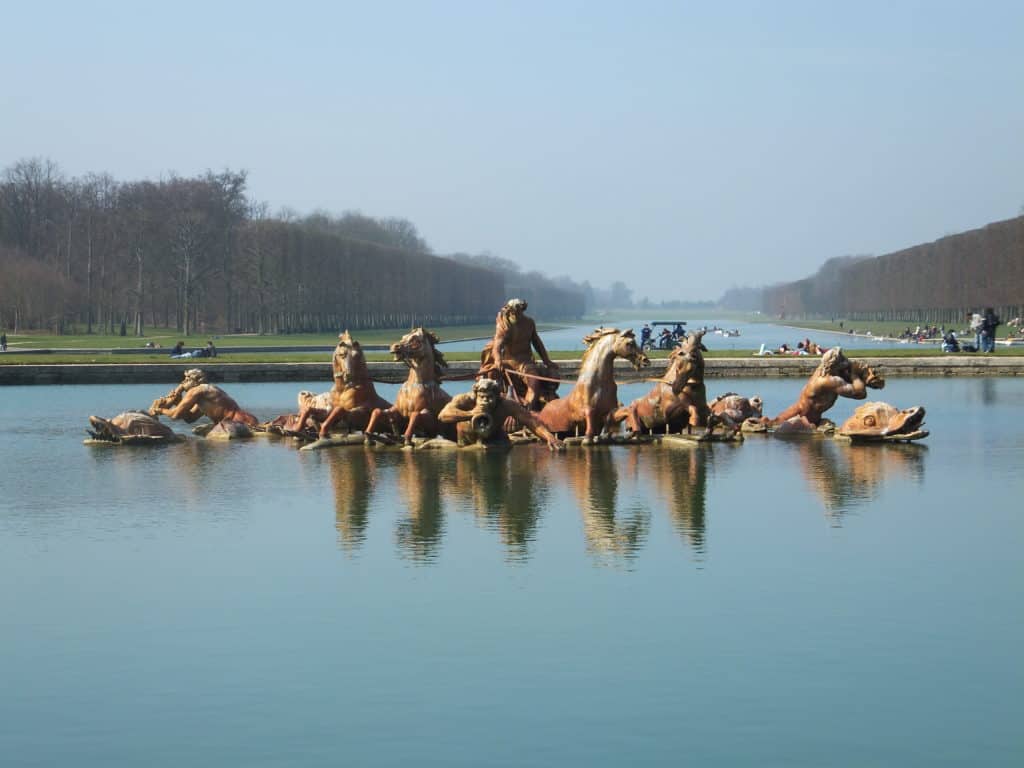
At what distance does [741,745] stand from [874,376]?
13657 mm

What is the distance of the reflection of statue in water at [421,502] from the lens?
449 inches

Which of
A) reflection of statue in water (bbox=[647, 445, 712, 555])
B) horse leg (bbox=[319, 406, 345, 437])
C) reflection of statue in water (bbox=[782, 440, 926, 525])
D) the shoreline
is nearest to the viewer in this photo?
reflection of statue in water (bbox=[647, 445, 712, 555])

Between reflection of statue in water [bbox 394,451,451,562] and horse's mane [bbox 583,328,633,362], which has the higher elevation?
Answer: horse's mane [bbox 583,328,633,362]

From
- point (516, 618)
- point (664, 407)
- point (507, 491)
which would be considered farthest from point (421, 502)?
point (664, 407)

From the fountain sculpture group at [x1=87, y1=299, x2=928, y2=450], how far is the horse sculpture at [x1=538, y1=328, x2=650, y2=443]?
2 cm

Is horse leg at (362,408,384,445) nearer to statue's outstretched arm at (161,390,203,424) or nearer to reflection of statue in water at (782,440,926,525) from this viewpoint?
statue's outstretched arm at (161,390,203,424)

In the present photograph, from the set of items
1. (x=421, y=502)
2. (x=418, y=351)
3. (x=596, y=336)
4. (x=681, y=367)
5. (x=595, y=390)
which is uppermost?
(x=596, y=336)

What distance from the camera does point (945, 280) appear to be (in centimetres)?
9238

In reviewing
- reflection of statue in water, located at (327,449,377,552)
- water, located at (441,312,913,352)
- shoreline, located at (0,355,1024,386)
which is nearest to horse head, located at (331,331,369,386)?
reflection of statue in water, located at (327,449,377,552)

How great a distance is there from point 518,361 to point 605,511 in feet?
23.0

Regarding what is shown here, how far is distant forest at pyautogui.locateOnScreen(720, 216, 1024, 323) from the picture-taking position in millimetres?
78938

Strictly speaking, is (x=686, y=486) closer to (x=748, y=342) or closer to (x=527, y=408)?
(x=527, y=408)

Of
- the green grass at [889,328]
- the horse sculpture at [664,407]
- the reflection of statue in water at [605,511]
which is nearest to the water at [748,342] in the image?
the green grass at [889,328]

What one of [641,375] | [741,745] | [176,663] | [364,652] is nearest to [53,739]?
[176,663]
